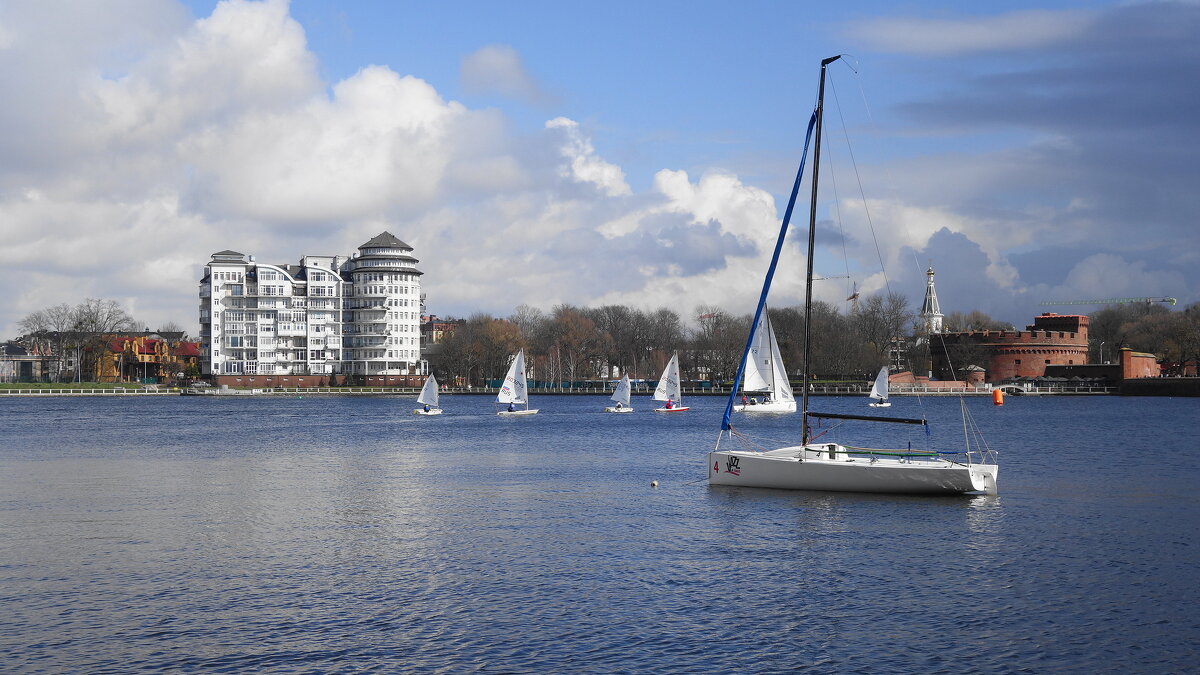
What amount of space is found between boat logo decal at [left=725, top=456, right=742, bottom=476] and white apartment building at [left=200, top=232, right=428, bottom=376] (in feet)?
478

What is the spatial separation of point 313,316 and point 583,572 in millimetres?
159461

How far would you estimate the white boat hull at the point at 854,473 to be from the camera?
3297 centimetres

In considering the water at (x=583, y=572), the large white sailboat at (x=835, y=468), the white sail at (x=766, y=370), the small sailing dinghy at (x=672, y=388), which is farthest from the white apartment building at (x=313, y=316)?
the large white sailboat at (x=835, y=468)

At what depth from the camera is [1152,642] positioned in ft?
58.5

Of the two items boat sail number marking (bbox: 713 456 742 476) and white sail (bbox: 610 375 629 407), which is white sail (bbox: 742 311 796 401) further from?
boat sail number marking (bbox: 713 456 742 476)

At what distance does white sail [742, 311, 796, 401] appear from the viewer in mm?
77875

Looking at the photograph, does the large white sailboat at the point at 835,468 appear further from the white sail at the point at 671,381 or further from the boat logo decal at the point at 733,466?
the white sail at the point at 671,381

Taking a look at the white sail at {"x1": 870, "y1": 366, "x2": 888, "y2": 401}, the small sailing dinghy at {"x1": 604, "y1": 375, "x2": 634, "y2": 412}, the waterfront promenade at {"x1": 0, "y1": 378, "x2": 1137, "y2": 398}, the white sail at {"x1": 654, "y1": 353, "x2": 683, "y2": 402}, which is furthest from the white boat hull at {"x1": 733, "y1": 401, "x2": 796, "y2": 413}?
the waterfront promenade at {"x1": 0, "y1": 378, "x2": 1137, "y2": 398}

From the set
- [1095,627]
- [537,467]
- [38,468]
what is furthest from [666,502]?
[38,468]

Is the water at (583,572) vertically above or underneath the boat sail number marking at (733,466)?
underneath

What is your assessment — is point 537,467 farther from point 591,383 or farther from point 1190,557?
point 591,383

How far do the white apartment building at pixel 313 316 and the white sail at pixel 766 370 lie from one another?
103 metres

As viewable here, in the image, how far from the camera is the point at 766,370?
267ft

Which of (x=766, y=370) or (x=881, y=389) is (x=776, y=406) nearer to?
(x=766, y=370)
